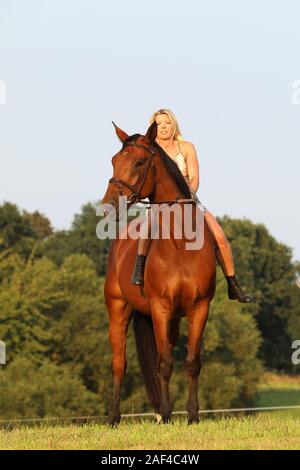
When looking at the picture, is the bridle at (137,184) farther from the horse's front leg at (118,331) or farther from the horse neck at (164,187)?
the horse's front leg at (118,331)

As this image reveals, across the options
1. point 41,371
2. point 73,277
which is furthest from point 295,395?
point 41,371

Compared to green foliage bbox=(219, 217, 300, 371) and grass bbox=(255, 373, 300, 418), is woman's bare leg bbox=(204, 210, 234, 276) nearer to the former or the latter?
grass bbox=(255, 373, 300, 418)

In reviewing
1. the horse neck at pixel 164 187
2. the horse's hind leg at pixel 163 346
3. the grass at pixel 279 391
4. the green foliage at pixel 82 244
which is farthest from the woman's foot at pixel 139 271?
the green foliage at pixel 82 244

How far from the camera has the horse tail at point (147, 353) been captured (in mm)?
14742

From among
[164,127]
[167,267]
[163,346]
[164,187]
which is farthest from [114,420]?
[164,127]

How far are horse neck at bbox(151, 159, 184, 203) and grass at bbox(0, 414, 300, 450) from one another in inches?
104

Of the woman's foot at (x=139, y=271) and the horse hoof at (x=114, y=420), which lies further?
the horse hoof at (x=114, y=420)

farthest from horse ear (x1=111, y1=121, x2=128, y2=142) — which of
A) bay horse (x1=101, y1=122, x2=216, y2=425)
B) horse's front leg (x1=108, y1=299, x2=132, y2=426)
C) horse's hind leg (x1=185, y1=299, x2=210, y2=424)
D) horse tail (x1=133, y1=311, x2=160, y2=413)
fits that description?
horse tail (x1=133, y1=311, x2=160, y2=413)

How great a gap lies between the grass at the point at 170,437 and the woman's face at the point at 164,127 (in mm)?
3534

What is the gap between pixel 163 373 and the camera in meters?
13.1

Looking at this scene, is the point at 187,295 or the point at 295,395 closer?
the point at 187,295

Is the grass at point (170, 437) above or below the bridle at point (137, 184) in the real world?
below

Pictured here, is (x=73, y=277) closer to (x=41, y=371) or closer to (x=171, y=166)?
(x=41, y=371)
